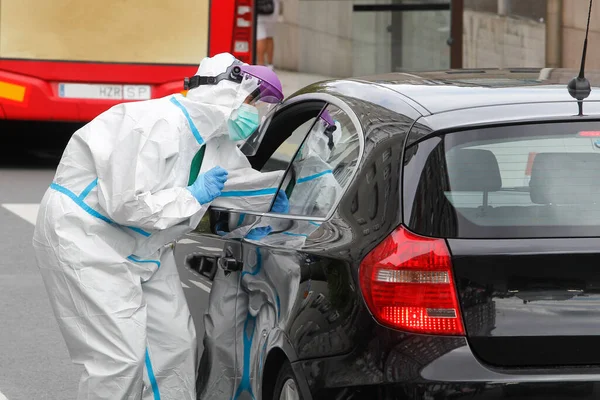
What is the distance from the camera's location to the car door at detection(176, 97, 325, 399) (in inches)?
177

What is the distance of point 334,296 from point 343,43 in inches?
688

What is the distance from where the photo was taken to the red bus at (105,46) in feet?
40.2

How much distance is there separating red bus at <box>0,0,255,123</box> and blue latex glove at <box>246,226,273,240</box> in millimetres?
→ 8079

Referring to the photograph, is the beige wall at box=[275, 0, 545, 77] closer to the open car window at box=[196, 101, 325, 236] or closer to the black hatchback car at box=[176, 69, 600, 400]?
the open car window at box=[196, 101, 325, 236]

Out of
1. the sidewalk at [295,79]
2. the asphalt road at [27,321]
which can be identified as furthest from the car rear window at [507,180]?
the sidewalk at [295,79]

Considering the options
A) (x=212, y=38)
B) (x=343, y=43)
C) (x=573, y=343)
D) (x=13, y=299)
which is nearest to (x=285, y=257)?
(x=573, y=343)

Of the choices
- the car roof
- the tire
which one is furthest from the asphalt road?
the car roof

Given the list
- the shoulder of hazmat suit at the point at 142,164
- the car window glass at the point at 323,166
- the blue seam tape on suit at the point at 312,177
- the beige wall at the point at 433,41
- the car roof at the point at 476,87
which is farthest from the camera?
the beige wall at the point at 433,41

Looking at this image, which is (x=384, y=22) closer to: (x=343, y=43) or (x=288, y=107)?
(x=343, y=43)

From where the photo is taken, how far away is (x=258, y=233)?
436cm

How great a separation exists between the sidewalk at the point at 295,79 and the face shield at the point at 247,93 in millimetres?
13847

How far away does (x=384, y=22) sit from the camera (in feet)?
55.6

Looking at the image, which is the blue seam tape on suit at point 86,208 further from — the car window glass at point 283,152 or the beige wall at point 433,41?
the beige wall at point 433,41

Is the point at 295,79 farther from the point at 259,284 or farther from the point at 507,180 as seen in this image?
the point at 507,180
